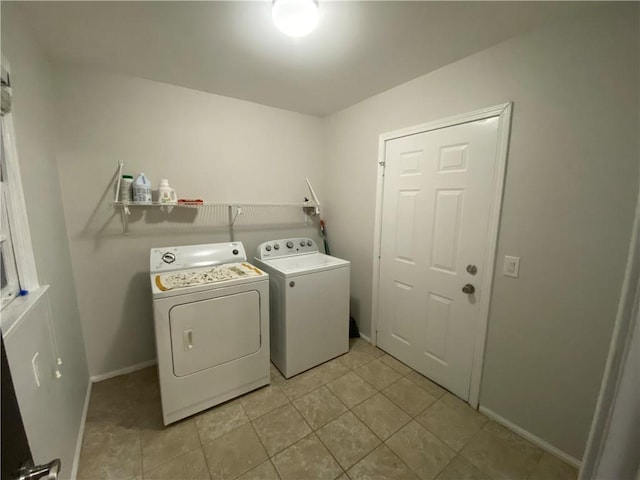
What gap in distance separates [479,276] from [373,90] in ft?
5.66

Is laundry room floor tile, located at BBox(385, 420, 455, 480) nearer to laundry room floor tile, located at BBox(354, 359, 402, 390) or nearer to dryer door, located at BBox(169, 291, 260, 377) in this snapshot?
laundry room floor tile, located at BBox(354, 359, 402, 390)

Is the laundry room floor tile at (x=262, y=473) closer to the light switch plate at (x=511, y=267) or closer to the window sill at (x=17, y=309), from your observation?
the window sill at (x=17, y=309)

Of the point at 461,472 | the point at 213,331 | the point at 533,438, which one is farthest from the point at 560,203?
the point at 213,331

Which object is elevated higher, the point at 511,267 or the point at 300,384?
the point at 511,267

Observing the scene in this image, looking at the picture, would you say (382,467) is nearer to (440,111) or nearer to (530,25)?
(440,111)

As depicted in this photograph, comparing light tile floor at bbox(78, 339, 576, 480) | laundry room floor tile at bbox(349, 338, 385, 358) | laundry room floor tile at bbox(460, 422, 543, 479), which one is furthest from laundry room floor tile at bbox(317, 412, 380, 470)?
laundry room floor tile at bbox(349, 338, 385, 358)

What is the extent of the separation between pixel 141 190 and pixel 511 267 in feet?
8.61

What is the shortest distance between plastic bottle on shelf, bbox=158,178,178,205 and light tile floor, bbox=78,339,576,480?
146 centimetres

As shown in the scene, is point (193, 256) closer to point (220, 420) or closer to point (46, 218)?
point (46, 218)

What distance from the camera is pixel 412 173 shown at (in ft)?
6.84

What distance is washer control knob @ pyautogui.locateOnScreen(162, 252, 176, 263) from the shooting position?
203 centimetres

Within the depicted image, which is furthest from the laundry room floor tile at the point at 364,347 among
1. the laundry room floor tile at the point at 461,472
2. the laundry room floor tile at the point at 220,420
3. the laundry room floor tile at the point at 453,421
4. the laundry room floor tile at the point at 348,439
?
the laundry room floor tile at the point at 220,420

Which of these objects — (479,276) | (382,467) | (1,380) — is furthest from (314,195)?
(1,380)

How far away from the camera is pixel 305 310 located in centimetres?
213
